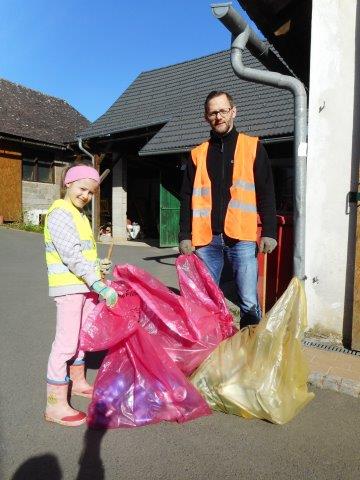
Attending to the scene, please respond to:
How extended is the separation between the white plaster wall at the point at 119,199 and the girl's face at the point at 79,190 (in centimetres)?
1100

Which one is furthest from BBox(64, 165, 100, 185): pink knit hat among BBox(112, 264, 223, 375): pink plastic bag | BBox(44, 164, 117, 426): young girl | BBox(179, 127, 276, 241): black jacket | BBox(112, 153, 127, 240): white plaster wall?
BBox(112, 153, 127, 240): white plaster wall

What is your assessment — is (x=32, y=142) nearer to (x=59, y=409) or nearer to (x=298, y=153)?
(x=298, y=153)

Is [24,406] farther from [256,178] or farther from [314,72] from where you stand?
[314,72]

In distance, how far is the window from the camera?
1781 centimetres

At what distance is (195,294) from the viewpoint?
117 inches

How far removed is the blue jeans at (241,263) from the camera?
3072 mm

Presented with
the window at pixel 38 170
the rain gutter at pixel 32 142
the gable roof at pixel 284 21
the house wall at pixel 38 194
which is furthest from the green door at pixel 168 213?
the window at pixel 38 170

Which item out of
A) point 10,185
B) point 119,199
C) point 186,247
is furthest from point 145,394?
point 10,185

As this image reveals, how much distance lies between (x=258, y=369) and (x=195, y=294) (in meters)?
0.69

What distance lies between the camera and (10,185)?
1691 centimetres

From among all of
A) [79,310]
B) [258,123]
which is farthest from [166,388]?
[258,123]

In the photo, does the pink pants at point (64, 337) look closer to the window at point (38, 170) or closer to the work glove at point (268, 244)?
the work glove at point (268, 244)

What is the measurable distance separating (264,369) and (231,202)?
1.17m

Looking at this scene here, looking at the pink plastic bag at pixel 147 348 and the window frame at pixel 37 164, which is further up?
the window frame at pixel 37 164
